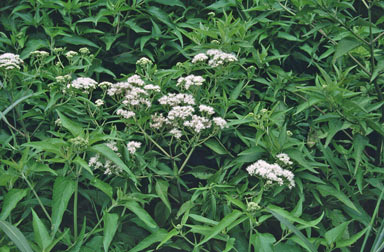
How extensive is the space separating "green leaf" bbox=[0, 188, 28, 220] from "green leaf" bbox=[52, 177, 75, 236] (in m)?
0.16

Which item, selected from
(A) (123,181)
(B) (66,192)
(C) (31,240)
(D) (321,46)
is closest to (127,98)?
(A) (123,181)

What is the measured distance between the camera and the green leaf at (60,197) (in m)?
1.81

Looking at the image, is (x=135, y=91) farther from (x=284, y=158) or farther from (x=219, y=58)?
(x=284, y=158)

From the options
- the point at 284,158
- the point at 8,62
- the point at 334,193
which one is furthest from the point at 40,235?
the point at 334,193

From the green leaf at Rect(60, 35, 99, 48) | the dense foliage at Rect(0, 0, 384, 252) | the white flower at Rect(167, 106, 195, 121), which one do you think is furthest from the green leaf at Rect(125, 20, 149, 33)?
the white flower at Rect(167, 106, 195, 121)

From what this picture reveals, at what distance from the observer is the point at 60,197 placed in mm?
1836

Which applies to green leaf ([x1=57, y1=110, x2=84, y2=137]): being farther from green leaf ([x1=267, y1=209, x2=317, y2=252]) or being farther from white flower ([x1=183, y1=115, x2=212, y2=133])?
green leaf ([x1=267, y1=209, x2=317, y2=252])

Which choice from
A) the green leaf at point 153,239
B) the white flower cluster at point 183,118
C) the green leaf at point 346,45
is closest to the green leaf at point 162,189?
the green leaf at point 153,239

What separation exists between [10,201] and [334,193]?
1.52 meters

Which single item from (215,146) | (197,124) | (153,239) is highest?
(197,124)

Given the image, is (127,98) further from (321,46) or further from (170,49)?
(321,46)

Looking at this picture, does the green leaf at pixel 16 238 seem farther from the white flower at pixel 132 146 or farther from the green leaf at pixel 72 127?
the white flower at pixel 132 146

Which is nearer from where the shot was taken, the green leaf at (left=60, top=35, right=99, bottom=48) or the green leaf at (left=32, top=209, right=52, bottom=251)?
the green leaf at (left=32, top=209, right=52, bottom=251)

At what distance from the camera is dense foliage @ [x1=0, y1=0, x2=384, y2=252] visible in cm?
193
